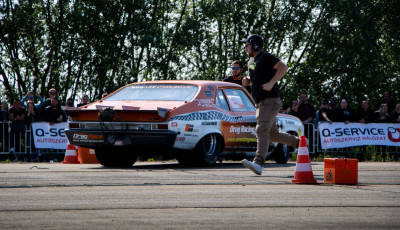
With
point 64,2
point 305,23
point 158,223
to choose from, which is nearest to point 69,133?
point 158,223

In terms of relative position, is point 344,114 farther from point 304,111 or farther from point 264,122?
point 264,122

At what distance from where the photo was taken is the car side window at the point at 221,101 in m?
14.1

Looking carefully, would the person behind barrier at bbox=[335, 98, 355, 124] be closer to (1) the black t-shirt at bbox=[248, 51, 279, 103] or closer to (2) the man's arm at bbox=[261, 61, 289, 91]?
(1) the black t-shirt at bbox=[248, 51, 279, 103]

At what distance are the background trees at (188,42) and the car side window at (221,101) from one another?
1333cm

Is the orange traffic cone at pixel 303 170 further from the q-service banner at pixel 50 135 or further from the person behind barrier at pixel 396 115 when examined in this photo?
A: the person behind barrier at pixel 396 115

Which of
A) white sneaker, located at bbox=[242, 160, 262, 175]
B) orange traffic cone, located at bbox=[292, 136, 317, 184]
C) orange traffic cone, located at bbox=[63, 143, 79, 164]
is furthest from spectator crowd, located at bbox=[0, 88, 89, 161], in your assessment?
orange traffic cone, located at bbox=[292, 136, 317, 184]

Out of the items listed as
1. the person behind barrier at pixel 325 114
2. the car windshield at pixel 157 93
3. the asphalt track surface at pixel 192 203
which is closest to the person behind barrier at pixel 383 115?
the person behind barrier at pixel 325 114

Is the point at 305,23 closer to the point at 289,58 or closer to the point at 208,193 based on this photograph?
the point at 289,58

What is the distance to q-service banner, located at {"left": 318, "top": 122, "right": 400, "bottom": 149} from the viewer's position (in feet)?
67.3

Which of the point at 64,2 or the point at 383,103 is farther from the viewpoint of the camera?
the point at 64,2

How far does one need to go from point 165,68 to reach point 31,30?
17.8ft

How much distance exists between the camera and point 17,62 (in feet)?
88.8

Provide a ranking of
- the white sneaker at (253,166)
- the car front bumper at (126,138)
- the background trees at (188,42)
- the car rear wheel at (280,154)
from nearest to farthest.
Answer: the white sneaker at (253,166) → the car front bumper at (126,138) → the car rear wheel at (280,154) → the background trees at (188,42)

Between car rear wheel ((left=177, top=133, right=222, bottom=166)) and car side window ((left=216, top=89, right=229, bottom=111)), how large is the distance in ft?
2.01
